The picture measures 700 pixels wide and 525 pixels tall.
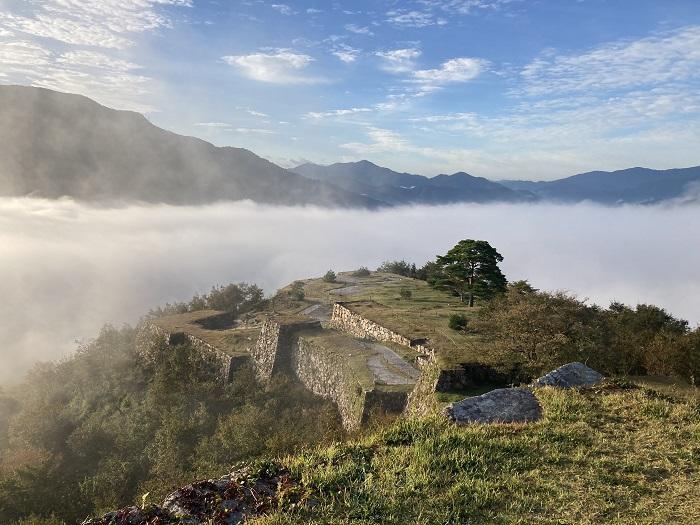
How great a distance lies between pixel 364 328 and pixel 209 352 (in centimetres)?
1022

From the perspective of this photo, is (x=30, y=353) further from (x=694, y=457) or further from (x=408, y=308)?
(x=694, y=457)

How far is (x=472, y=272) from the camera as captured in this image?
37219 mm

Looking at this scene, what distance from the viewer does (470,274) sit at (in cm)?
3725

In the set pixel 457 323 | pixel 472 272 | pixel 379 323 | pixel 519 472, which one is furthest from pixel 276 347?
pixel 519 472

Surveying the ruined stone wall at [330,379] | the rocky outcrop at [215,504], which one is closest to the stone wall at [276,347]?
the ruined stone wall at [330,379]

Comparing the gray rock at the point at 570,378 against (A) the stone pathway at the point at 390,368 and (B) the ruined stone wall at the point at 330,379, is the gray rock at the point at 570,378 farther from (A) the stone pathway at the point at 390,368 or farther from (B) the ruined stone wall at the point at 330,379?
(B) the ruined stone wall at the point at 330,379

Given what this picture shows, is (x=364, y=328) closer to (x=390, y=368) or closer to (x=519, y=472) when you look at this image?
(x=390, y=368)

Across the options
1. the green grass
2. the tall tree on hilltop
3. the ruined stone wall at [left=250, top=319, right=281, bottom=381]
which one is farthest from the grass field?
the tall tree on hilltop

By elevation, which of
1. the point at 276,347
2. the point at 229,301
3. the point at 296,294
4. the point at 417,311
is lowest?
the point at 229,301

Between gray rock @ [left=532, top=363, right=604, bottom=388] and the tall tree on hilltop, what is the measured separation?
23666 millimetres

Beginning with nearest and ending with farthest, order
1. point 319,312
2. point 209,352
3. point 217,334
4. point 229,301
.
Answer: point 209,352, point 217,334, point 319,312, point 229,301

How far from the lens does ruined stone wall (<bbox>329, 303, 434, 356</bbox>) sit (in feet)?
80.4

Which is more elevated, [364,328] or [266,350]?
[364,328]

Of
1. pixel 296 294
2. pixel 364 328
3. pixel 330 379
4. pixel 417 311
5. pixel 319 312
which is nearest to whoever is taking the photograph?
pixel 330 379
